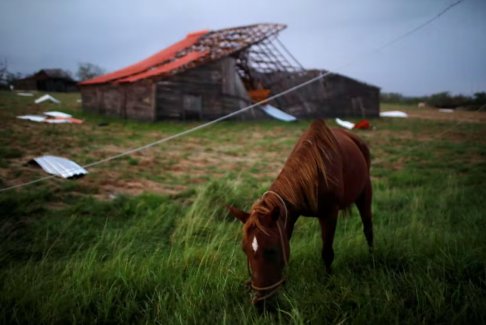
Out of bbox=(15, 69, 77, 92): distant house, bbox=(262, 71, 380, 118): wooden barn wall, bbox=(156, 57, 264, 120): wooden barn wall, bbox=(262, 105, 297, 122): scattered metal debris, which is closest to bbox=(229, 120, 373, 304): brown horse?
bbox=(156, 57, 264, 120): wooden barn wall

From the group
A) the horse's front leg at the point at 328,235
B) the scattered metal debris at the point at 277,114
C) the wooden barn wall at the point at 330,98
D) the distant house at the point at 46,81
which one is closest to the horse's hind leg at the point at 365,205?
the horse's front leg at the point at 328,235

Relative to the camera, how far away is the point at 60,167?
19.5ft

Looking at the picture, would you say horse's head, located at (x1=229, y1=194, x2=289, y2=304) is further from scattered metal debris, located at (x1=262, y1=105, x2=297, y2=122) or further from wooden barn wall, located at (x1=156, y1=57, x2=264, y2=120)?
scattered metal debris, located at (x1=262, y1=105, x2=297, y2=122)

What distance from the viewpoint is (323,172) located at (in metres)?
2.42

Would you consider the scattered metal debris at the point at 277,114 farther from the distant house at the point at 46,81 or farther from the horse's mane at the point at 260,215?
the distant house at the point at 46,81

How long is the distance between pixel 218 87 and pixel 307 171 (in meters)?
16.1

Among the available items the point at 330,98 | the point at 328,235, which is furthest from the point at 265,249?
the point at 330,98

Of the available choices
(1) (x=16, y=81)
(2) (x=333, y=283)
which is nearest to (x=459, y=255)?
(2) (x=333, y=283)

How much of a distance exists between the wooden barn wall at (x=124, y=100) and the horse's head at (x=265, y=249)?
1518 centimetres

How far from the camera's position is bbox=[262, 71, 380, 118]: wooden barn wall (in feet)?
70.3

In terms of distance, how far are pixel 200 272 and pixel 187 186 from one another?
11.6 ft

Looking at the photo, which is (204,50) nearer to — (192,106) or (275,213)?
(192,106)

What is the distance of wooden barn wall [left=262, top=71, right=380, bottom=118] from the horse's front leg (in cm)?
1924

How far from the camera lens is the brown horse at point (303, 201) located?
1.87 metres
